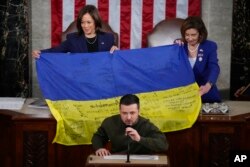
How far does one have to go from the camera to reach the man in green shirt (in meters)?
4.07

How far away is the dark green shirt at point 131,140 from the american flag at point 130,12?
272 centimetres

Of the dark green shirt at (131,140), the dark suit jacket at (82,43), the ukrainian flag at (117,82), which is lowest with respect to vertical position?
the dark green shirt at (131,140)

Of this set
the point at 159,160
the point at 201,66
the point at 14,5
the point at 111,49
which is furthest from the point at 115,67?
the point at 14,5

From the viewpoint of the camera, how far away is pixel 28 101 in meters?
5.66

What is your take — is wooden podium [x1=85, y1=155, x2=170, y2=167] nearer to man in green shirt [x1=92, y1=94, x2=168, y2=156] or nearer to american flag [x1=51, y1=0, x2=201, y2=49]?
man in green shirt [x1=92, y1=94, x2=168, y2=156]

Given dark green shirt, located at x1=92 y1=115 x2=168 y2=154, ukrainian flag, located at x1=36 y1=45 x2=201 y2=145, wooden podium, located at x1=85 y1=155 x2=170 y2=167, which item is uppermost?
ukrainian flag, located at x1=36 y1=45 x2=201 y2=145

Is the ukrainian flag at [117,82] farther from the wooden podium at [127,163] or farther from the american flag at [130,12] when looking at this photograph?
the american flag at [130,12]

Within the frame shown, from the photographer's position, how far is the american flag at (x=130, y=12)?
686 centimetres

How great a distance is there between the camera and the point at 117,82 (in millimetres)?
5234

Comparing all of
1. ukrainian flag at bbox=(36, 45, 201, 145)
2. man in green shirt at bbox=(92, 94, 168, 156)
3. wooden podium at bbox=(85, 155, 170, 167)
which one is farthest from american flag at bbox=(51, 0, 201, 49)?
wooden podium at bbox=(85, 155, 170, 167)

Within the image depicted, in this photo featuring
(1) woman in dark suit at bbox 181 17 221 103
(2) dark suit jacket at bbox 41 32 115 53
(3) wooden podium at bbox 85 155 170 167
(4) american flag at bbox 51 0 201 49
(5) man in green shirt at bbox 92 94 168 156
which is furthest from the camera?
(4) american flag at bbox 51 0 201 49

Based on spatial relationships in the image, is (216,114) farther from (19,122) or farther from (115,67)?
(19,122)

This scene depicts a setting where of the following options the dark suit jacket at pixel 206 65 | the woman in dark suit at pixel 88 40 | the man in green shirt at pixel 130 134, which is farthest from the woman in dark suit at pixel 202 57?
the man in green shirt at pixel 130 134

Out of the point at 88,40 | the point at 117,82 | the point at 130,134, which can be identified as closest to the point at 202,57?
the point at 117,82
